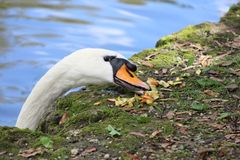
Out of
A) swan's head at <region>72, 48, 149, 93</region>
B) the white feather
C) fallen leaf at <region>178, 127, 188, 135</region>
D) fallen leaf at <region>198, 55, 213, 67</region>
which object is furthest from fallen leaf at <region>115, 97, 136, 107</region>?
fallen leaf at <region>198, 55, 213, 67</region>

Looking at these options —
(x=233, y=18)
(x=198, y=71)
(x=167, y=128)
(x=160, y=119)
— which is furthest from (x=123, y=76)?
(x=233, y=18)

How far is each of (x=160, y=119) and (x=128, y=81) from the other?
2.13 feet

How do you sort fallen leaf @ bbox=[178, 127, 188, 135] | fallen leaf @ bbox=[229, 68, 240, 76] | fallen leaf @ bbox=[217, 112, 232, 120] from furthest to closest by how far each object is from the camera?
fallen leaf @ bbox=[229, 68, 240, 76] → fallen leaf @ bbox=[217, 112, 232, 120] → fallen leaf @ bbox=[178, 127, 188, 135]

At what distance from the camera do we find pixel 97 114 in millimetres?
5379

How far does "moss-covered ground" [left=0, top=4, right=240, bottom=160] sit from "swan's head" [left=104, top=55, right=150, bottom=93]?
118 millimetres

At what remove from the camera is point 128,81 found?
5805 mm

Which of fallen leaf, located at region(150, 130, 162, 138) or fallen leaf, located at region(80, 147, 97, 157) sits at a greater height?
fallen leaf, located at region(150, 130, 162, 138)

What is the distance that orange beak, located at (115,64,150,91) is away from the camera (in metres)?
5.78

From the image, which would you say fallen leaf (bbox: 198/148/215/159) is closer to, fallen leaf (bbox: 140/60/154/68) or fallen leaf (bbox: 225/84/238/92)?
fallen leaf (bbox: 225/84/238/92)

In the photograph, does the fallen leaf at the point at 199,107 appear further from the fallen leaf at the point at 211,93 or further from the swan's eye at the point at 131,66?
the swan's eye at the point at 131,66

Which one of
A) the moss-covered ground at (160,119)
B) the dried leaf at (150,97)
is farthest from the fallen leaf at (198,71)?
the dried leaf at (150,97)

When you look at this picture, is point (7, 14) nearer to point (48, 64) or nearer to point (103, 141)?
point (48, 64)

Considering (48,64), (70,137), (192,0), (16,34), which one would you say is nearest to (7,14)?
(16,34)

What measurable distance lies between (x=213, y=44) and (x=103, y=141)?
2785mm
